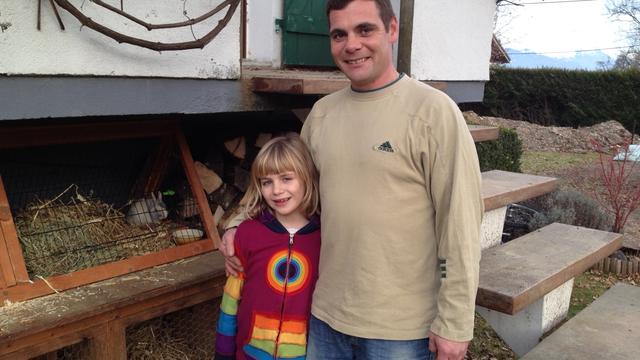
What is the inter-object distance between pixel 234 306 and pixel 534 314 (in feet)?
5.05

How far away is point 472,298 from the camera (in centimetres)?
163

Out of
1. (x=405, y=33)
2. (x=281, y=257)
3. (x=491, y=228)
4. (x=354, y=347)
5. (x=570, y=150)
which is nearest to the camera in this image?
(x=354, y=347)

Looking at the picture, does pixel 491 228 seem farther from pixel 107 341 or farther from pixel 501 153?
pixel 501 153

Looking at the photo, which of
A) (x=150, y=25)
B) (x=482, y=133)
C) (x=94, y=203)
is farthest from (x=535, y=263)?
(x=94, y=203)

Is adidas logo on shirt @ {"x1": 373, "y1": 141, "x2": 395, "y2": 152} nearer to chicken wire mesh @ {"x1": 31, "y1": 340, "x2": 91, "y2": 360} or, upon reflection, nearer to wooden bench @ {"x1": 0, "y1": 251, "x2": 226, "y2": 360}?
wooden bench @ {"x1": 0, "y1": 251, "x2": 226, "y2": 360}

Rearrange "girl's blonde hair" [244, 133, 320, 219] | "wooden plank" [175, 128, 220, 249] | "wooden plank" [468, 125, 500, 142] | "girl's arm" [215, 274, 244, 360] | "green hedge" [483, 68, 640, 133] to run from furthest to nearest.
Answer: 1. "green hedge" [483, 68, 640, 133]
2. "wooden plank" [468, 125, 500, 142]
3. "wooden plank" [175, 128, 220, 249]
4. "girl's arm" [215, 274, 244, 360]
5. "girl's blonde hair" [244, 133, 320, 219]

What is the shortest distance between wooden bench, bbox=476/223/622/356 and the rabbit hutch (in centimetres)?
126

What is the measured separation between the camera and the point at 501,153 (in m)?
7.78

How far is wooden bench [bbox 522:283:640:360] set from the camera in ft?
7.54

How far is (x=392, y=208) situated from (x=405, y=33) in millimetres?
2114

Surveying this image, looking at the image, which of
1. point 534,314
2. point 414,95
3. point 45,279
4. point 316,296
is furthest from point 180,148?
point 534,314

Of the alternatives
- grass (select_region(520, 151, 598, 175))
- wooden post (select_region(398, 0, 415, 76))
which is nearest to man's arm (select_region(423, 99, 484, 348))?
wooden post (select_region(398, 0, 415, 76))

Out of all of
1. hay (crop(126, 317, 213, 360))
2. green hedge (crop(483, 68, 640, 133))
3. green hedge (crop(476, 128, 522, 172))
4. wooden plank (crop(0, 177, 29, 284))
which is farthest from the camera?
green hedge (crop(483, 68, 640, 133))

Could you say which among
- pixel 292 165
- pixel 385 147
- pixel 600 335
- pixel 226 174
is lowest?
pixel 600 335
